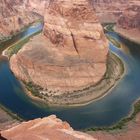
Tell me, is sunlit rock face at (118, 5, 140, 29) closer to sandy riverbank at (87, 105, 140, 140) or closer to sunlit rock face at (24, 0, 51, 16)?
sunlit rock face at (24, 0, 51, 16)

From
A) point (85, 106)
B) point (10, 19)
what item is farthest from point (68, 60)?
point (10, 19)

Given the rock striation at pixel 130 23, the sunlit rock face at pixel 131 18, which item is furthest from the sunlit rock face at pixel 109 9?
the rock striation at pixel 130 23

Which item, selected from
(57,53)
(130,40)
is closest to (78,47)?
(57,53)

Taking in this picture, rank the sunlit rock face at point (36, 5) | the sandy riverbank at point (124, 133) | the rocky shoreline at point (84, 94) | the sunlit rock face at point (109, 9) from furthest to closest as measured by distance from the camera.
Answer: the sunlit rock face at point (36, 5) < the sunlit rock face at point (109, 9) < the rocky shoreline at point (84, 94) < the sandy riverbank at point (124, 133)

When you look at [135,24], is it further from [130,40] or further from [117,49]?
[117,49]

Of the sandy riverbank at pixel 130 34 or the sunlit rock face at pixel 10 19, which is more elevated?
the sunlit rock face at pixel 10 19

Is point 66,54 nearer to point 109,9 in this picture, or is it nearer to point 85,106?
point 85,106

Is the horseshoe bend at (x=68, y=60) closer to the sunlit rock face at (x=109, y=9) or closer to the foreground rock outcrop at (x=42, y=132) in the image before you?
the foreground rock outcrop at (x=42, y=132)
